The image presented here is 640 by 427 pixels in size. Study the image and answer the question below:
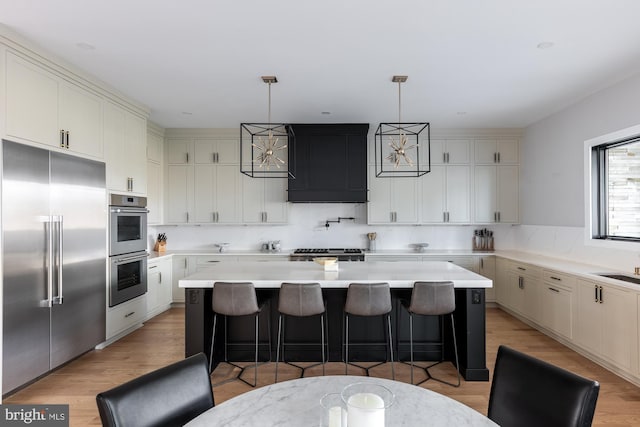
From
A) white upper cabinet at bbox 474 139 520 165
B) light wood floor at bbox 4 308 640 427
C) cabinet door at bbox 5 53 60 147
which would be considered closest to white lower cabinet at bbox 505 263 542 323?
light wood floor at bbox 4 308 640 427

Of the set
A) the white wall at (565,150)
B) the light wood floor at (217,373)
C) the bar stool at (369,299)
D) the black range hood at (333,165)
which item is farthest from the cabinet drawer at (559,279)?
the black range hood at (333,165)

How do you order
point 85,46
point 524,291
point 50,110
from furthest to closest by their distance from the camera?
point 524,291 → point 50,110 → point 85,46

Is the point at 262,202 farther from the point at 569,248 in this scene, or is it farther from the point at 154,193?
the point at 569,248

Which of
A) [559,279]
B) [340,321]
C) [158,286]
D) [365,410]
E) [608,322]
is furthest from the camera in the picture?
[158,286]

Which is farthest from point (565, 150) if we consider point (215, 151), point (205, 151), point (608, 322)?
point (205, 151)

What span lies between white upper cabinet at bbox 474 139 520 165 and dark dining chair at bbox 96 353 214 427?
18.0ft

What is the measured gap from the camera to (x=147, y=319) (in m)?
4.74

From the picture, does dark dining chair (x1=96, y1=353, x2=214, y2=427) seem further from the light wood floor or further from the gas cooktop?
the gas cooktop

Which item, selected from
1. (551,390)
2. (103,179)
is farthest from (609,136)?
(103,179)

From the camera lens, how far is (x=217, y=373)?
10.5 ft

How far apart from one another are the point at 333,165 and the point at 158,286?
10.6 ft

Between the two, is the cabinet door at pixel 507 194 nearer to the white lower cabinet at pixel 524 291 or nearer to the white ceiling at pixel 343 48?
the white lower cabinet at pixel 524 291

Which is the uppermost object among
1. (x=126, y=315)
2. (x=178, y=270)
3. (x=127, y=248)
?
(x=127, y=248)

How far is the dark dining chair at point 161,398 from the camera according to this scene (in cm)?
115
